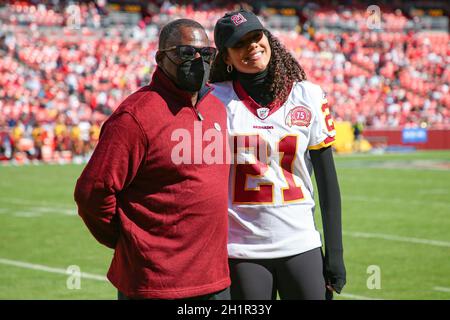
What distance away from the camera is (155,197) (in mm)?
3113

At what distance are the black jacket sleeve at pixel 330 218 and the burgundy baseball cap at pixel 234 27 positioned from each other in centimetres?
58

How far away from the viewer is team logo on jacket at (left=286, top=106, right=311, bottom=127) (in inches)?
146

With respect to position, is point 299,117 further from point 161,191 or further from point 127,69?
point 127,69

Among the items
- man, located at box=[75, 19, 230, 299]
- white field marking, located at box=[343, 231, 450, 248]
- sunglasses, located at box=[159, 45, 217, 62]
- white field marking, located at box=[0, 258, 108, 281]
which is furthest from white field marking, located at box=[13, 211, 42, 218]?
sunglasses, located at box=[159, 45, 217, 62]

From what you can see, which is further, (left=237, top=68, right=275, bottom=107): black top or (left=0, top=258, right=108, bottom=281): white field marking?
(left=0, top=258, right=108, bottom=281): white field marking

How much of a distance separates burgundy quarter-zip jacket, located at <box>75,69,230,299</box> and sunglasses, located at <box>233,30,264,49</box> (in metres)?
0.58

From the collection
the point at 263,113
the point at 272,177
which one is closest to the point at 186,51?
the point at 263,113

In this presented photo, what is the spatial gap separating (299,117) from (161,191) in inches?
33.9

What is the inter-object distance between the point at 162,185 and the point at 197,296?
1.40 ft

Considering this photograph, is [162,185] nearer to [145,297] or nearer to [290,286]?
[145,297]

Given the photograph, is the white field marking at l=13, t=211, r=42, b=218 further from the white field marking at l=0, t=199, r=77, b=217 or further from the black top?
the black top

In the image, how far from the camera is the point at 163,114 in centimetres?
312

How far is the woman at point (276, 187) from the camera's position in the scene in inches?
144

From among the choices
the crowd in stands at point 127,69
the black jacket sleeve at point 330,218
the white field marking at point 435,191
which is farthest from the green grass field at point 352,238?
the crowd in stands at point 127,69
